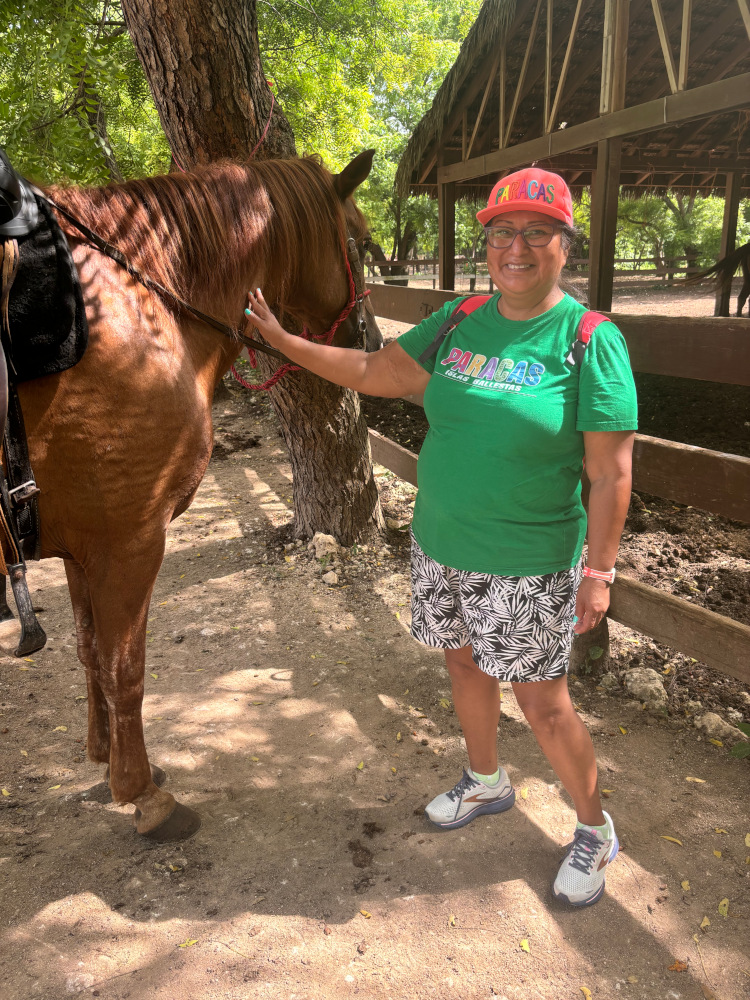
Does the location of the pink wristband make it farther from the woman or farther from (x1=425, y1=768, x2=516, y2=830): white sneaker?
(x1=425, y1=768, x2=516, y2=830): white sneaker

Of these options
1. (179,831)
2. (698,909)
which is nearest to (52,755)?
(179,831)

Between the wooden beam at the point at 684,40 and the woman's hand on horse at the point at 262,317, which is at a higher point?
the wooden beam at the point at 684,40

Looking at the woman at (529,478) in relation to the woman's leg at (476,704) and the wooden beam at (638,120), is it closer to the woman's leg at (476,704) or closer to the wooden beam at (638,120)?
the woman's leg at (476,704)

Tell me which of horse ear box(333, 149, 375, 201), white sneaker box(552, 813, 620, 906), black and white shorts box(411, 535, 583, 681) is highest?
horse ear box(333, 149, 375, 201)

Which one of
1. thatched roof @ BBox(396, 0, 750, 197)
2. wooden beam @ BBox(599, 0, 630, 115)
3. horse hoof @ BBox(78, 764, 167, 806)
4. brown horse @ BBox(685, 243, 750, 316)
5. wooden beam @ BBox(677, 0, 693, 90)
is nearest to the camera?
horse hoof @ BBox(78, 764, 167, 806)

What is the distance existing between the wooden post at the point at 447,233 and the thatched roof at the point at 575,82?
0.44 meters

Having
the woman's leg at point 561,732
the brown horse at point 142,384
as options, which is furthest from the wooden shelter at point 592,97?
the woman's leg at point 561,732

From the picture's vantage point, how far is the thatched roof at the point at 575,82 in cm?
782

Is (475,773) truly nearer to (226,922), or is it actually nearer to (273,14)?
(226,922)

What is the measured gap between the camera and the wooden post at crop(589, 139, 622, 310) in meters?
6.80

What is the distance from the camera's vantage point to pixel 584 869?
79.8 inches

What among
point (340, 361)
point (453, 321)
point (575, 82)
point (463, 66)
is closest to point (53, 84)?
point (340, 361)

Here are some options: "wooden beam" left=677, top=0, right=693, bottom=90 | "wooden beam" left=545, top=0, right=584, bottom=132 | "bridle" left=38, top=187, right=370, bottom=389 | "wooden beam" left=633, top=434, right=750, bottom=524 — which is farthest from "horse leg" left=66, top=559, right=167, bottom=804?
"wooden beam" left=545, top=0, right=584, bottom=132

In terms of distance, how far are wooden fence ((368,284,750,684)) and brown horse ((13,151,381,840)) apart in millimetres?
1617
